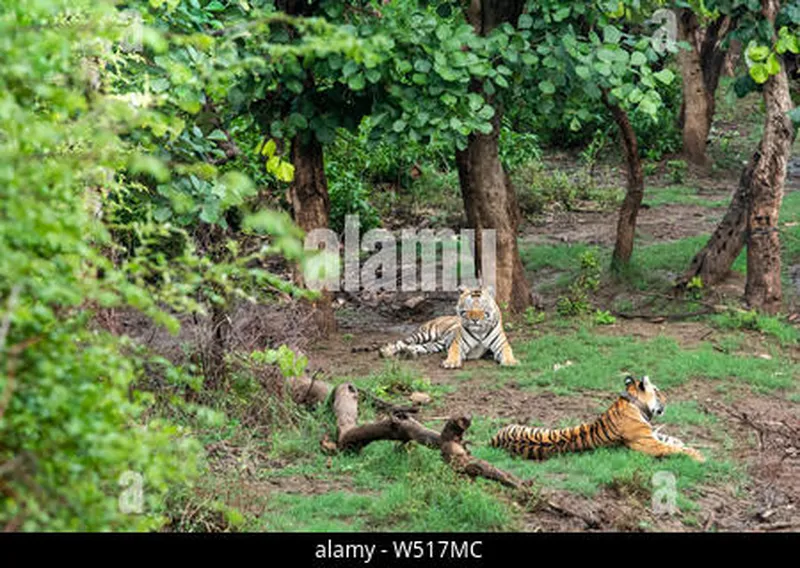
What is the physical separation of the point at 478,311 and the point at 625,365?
4.55ft

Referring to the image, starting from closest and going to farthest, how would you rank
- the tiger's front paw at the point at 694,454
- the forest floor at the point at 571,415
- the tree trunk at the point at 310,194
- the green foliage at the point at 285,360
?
the forest floor at the point at 571,415
the tiger's front paw at the point at 694,454
the green foliage at the point at 285,360
the tree trunk at the point at 310,194

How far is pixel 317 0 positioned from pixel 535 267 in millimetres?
Answer: 4551

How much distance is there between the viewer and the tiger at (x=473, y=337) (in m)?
10.6

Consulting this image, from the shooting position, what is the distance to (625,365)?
1009 cm

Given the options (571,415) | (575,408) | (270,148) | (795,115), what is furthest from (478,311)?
(795,115)

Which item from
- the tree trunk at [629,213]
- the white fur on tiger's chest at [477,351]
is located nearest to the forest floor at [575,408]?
the white fur on tiger's chest at [477,351]

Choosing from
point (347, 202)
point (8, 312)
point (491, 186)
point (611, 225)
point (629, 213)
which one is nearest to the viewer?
point (8, 312)

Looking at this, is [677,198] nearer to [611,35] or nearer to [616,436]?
[611,35]

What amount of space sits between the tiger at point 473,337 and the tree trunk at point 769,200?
2558 millimetres

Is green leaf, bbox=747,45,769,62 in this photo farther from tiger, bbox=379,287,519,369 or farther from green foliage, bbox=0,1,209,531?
green foliage, bbox=0,1,209,531

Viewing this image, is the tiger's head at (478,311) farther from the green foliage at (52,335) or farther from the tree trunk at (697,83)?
the tree trunk at (697,83)

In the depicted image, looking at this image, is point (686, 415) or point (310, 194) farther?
point (310, 194)

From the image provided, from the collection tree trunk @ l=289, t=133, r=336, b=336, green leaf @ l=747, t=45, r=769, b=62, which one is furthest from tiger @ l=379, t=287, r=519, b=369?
green leaf @ l=747, t=45, r=769, b=62
